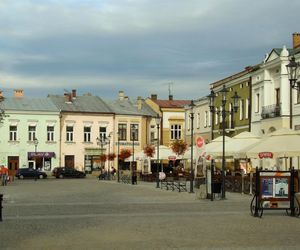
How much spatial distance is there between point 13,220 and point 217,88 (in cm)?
4711

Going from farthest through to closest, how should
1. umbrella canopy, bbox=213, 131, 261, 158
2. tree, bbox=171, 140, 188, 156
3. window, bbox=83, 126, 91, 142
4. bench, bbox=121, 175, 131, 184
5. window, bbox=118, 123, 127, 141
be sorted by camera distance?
window, bbox=118, 123, 127, 141, window, bbox=83, 126, 91, 142, tree, bbox=171, 140, 188, 156, bench, bbox=121, 175, 131, 184, umbrella canopy, bbox=213, 131, 261, 158

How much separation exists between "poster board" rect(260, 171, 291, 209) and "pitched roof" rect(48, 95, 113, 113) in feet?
210

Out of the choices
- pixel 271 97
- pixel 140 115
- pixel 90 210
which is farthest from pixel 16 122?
pixel 90 210

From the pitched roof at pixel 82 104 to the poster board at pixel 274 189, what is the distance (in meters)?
64.1

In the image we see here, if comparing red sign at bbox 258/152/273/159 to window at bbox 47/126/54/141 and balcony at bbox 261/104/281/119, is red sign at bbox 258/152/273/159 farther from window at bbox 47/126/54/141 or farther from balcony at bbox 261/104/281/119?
window at bbox 47/126/54/141

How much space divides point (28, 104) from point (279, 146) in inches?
2288

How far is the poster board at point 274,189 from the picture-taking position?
19.0 meters

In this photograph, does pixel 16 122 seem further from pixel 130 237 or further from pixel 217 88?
pixel 130 237

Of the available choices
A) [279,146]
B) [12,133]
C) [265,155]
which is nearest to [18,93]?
[12,133]

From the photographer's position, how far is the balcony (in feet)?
150

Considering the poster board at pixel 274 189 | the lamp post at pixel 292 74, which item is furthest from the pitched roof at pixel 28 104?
the poster board at pixel 274 189

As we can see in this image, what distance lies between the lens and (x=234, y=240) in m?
13.2

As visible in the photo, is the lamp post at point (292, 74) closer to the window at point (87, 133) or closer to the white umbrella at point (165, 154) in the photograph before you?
the white umbrella at point (165, 154)

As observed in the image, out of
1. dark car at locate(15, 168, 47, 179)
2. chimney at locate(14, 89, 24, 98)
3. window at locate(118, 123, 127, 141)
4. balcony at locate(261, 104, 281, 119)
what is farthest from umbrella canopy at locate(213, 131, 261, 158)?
chimney at locate(14, 89, 24, 98)
